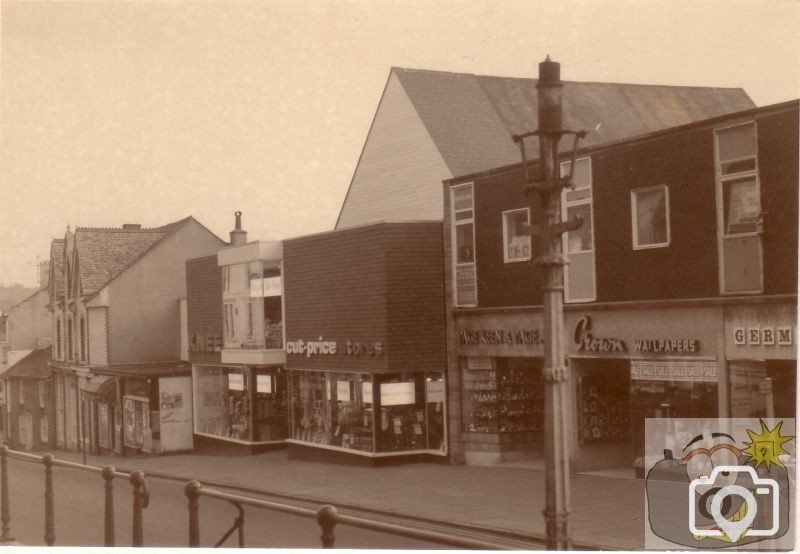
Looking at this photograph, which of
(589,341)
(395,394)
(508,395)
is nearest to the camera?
(589,341)

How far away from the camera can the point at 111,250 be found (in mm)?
38656

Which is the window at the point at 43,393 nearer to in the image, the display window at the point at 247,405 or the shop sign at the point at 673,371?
the display window at the point at 247,405

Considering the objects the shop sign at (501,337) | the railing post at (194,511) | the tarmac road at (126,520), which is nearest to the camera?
the railing post at (194,511)

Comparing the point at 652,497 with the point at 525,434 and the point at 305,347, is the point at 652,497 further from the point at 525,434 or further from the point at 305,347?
the point at 305,347

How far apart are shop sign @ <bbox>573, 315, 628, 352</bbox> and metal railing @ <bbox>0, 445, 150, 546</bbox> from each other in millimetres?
10875

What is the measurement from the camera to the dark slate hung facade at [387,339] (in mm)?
24750

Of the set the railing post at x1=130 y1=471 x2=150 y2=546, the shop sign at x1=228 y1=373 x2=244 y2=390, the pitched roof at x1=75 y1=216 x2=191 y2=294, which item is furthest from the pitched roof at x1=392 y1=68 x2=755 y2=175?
the pitched roof at x1=75 y1=216 x2=191 y2=294

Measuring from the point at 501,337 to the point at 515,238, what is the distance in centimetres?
218

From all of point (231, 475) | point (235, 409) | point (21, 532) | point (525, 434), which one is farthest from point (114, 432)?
point (21, 532)

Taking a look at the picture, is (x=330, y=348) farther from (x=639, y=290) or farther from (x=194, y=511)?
(x=194, y=511)

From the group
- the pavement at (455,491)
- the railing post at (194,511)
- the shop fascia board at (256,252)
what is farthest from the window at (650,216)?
the shop fascia board at (256,252)

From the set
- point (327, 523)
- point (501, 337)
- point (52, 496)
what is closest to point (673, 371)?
point (501, 337)

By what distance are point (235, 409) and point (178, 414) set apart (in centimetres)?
363

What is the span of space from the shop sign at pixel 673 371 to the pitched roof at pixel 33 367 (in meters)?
20.5
